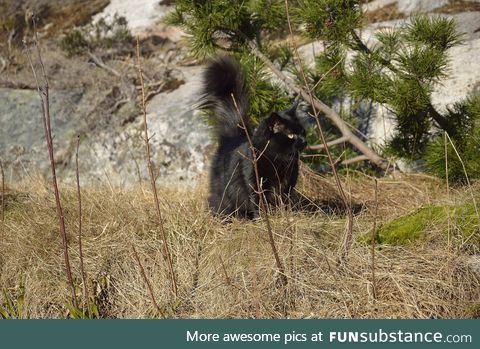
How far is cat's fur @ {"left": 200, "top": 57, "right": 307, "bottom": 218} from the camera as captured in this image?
396cm

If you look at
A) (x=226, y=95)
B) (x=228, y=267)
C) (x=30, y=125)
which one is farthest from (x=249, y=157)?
(x=30, y=125)

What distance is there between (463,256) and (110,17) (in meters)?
6.10

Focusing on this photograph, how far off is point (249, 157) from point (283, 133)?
0.25 meters

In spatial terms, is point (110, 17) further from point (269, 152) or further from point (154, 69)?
point (269, 152)

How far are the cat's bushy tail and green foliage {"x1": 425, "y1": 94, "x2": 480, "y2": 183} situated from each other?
1.26 metres

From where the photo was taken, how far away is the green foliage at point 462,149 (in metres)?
4.32

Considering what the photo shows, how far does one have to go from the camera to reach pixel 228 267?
316cm

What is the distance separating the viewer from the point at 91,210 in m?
3.81

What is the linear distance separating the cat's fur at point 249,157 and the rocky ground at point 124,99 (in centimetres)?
143

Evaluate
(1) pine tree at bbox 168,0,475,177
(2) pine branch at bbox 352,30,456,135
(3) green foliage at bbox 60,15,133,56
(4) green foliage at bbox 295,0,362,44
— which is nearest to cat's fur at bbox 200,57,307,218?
(1) pine tree at bbox 168,0,475,177

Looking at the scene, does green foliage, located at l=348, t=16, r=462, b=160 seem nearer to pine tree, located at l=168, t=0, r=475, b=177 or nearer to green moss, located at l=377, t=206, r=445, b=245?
pine tree, located at l=168, t=0, r=475, b=177

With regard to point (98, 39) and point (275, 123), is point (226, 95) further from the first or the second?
point (98, 39)

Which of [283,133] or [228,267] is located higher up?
[283,133]

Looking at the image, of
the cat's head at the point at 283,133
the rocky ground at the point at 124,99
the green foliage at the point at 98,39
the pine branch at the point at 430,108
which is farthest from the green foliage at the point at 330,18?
the green foliage at the point at 98,39
